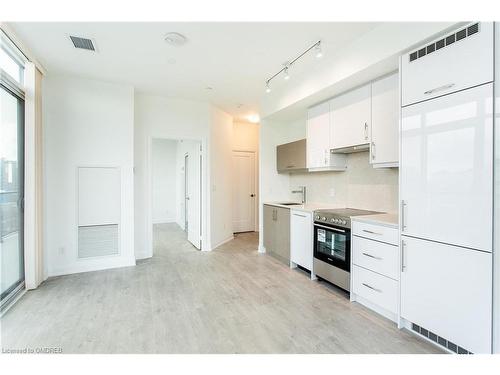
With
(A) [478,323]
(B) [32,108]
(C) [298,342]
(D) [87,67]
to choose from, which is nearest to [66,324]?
(C) [298,342]

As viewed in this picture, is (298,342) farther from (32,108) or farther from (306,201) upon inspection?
(32,108)

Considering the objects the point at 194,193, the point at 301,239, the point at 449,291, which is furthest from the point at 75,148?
the point at 449,291

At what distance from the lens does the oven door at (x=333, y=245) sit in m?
2.89

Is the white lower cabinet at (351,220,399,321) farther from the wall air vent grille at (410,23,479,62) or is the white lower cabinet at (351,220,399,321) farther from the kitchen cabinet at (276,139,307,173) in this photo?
the kitchen cabinet at (276,139,307,173)

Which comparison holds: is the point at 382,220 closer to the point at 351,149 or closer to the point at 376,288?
the point at 376,288

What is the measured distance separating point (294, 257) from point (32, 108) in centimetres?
397

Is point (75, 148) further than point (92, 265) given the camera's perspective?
No

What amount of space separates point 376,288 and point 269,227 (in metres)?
2.24

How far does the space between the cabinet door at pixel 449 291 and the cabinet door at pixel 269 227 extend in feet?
7.88

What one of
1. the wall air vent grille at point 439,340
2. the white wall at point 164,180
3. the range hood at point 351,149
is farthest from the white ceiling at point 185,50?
the white wall at point 164,180

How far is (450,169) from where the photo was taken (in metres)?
1.91

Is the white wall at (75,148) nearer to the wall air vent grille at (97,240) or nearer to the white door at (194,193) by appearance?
the wall air vent grille at (97,240)

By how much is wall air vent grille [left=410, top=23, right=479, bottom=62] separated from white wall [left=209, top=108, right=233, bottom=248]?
3641 millimetres

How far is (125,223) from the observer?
4.08 meters
